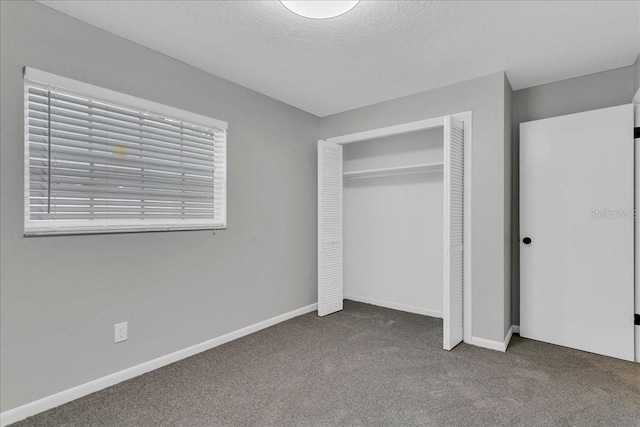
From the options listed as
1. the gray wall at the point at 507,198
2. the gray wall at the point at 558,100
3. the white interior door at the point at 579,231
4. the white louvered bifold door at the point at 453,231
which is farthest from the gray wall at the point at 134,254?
the white interior door at the point at 579,231

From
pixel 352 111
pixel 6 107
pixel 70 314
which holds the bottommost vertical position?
pixel 70 314

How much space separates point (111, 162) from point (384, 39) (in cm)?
215

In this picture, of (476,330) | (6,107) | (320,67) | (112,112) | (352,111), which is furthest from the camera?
(352,111)

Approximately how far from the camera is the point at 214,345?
2951 mm

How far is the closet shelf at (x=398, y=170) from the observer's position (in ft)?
12.3

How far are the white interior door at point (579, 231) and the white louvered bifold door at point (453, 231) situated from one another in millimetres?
675

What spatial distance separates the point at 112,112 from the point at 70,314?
1.40 meters

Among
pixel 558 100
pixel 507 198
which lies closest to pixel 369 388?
pixel 507 198

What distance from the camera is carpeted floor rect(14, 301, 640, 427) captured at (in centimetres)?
192

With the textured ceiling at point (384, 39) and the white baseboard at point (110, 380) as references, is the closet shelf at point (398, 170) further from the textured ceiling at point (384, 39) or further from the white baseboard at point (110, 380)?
the white baseboard at point (110, 380)

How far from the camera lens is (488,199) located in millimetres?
2947

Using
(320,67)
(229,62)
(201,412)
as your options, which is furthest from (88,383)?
(320,67)

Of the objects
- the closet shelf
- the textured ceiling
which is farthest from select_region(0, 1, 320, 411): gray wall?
the closet shelf

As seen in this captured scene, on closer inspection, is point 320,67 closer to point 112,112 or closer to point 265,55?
point 265,55
